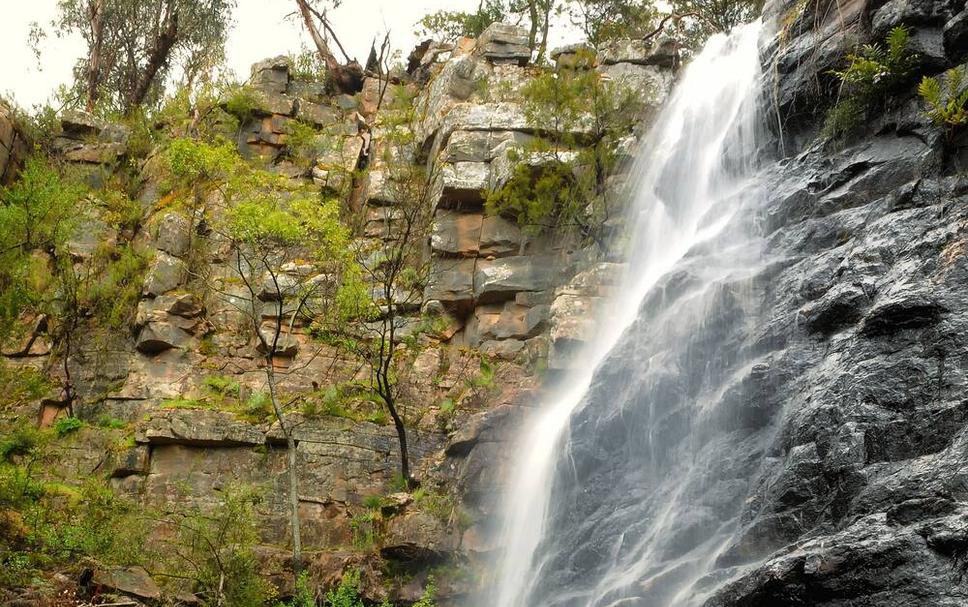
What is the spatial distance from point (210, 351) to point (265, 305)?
146 centimetres

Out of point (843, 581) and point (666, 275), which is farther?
point (666, 275)

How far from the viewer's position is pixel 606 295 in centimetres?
1642

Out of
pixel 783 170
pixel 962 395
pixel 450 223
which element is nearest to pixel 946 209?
pixel 962 395

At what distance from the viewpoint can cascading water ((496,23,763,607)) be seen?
380 inches

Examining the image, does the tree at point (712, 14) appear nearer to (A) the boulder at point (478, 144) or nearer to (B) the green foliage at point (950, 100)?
(A) the boulder at point (478, 144)

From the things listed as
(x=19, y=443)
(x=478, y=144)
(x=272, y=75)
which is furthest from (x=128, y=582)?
(x=272, y=75)

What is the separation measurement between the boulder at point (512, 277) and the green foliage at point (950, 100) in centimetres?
879

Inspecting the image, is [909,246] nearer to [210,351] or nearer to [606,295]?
[606,295]

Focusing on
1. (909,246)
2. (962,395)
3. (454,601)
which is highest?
(909,246)

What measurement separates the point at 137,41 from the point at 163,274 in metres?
11.0

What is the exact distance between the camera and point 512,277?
18.5 meters

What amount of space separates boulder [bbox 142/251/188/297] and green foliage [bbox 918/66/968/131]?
564 inches

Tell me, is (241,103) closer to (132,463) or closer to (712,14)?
(132,463)

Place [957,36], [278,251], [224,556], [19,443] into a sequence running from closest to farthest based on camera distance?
[957,36] < [224,556] < [19,443] < [278,251]
